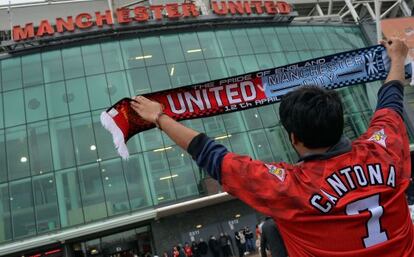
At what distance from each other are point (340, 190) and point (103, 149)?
952 inches

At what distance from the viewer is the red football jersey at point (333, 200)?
5.71 ft

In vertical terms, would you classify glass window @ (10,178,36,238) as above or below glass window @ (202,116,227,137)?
below

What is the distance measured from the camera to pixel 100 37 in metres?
27.8

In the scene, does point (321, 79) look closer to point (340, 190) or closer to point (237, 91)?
point (237, 91)

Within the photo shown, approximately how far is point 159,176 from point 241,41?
39.0 feet

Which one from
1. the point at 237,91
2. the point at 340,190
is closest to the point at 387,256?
the point at 340,190

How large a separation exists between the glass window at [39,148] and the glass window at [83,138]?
162 cm

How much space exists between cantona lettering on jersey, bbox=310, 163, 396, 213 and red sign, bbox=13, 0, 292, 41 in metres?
27.7

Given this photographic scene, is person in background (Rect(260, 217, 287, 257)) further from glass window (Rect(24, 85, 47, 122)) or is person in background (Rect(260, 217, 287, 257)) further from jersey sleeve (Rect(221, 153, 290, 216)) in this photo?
glass window (Rect(24, 85, 47, 122))

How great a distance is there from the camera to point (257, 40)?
99.6ft

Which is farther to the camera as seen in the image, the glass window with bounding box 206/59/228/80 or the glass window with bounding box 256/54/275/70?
the glass window with bounding box 256/54/275/70

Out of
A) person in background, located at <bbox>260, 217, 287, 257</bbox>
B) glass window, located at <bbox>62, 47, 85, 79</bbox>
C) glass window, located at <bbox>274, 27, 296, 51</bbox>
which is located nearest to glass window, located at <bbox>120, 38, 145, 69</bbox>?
glass window, located at <bbox>62, 47, 85, 79</bbox>

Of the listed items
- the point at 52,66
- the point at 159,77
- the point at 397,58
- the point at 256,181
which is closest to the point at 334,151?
the point at 256,181

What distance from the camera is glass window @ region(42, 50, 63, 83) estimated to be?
1048 inches
